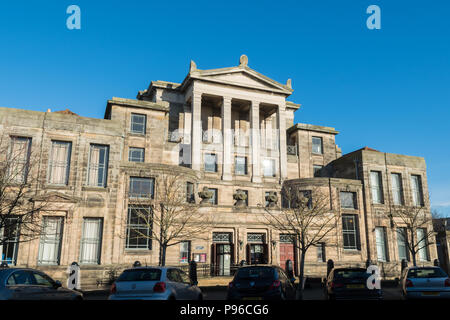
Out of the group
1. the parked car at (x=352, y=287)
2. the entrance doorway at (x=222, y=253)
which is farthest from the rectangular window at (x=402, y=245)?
the parked car at (x=352, y=287)

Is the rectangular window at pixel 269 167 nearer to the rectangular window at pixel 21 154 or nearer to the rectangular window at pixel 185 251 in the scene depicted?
the rectangular window at pixel 185 251

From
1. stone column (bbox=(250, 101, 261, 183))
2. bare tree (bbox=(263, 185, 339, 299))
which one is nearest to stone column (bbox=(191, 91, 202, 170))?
stone column (bbox=(250, 101, 261, 183))

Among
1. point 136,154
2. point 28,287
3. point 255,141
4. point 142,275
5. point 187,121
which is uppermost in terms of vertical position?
point 187,121

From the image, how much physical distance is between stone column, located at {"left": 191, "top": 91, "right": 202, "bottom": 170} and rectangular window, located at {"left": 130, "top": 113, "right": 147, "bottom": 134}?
16.6 ft

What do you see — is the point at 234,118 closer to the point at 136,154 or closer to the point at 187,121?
the point at 187,121

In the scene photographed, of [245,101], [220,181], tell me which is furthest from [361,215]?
[245,101]

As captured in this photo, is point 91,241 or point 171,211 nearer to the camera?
point 91,241

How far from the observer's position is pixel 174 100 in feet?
132

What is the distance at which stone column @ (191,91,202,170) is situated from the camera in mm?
35875

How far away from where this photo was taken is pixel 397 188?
115ft

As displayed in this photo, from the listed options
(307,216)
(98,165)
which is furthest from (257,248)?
(98,165)

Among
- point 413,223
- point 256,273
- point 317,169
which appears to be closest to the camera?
point 256,273

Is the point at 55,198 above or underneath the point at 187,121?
underneath

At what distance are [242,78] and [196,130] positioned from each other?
8.00 meters
